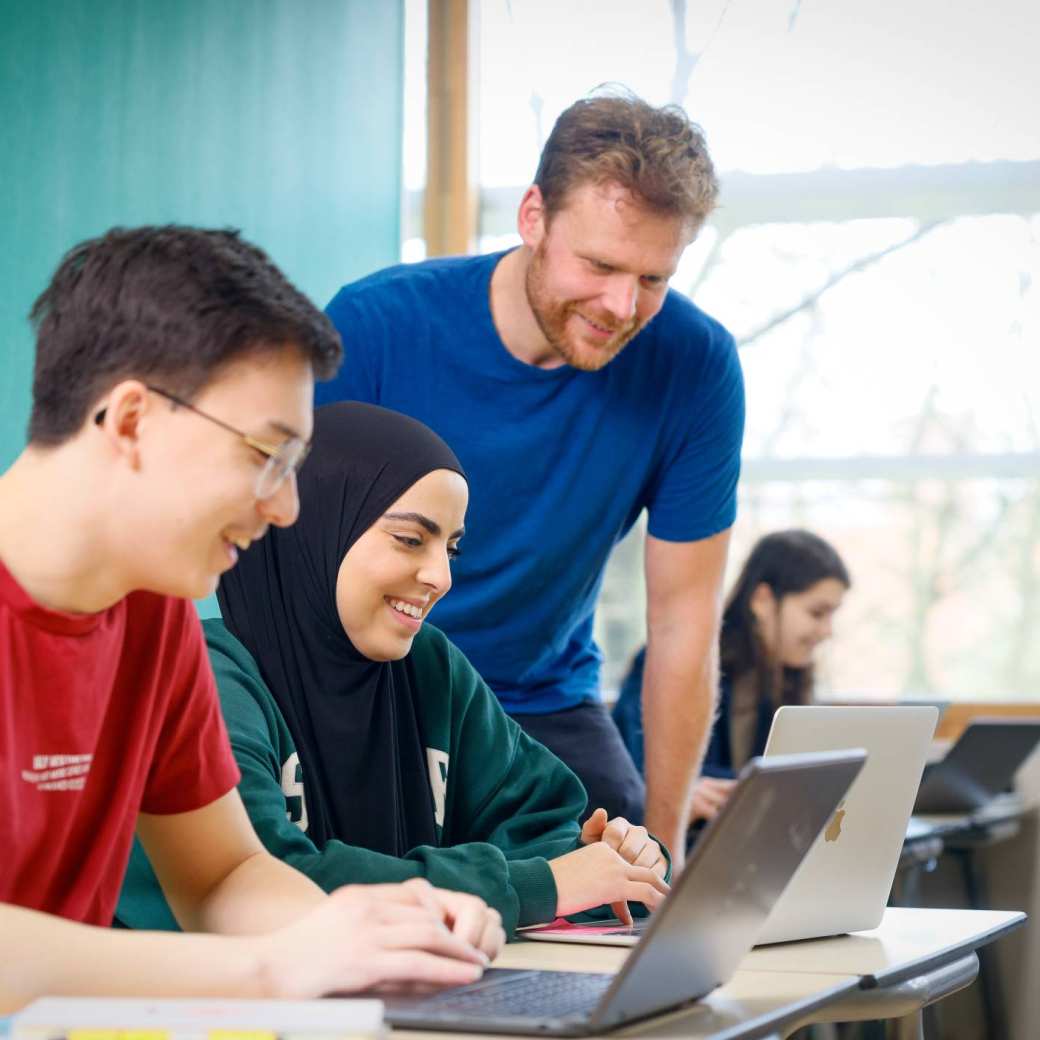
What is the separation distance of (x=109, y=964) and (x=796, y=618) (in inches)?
122

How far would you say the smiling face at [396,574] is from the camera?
5.92ft

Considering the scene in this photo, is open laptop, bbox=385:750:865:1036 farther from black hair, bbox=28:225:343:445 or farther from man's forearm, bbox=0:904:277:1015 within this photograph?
black hair, bbox=28:225:343:445

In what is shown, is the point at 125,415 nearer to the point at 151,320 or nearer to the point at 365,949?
the point at 151,320

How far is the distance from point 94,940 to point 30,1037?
7.0 inches

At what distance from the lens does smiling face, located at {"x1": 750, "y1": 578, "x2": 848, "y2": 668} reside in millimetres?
3975

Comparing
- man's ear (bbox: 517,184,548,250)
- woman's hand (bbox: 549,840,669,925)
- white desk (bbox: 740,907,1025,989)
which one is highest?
man's ear (bbox: 517,184,548,250)

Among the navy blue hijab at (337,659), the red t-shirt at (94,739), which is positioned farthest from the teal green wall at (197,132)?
the red t-shirt at (94,739)

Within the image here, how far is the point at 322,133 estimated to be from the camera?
385cm

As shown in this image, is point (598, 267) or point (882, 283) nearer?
point (598, 267)

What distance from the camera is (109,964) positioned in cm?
106

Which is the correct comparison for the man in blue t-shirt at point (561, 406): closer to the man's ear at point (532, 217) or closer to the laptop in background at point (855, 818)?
the man's ear at point (532, 217)

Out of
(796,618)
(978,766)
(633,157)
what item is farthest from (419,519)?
(978,766)

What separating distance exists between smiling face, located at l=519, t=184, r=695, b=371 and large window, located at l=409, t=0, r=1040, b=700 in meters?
2.15

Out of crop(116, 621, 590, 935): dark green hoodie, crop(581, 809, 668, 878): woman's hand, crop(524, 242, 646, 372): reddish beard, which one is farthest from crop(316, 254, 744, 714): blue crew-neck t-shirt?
crop(581, 809, 668, 878): woman's hand
